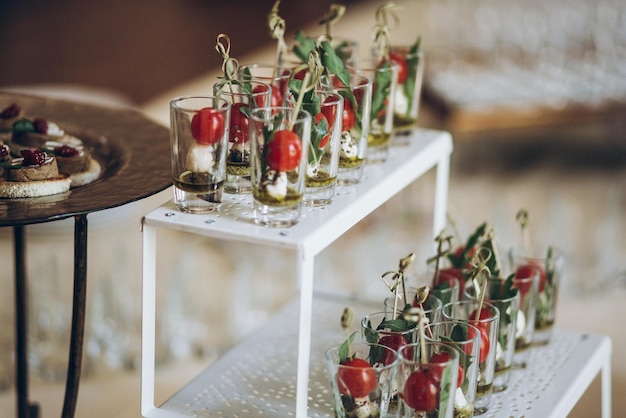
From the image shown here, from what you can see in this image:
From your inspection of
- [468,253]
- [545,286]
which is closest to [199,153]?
[468,253]

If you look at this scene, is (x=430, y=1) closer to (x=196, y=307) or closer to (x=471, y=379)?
(x=196, y=307)

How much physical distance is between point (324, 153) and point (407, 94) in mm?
394

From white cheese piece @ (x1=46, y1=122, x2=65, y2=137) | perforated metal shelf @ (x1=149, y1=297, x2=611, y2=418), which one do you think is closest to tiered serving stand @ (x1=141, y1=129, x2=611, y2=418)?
perforated metal shelf @ (x1=149, y1=297, x2=611, y2=418)

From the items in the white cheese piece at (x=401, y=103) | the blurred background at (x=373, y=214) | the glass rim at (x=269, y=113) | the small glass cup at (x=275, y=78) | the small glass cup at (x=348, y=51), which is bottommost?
the blurred background at (x=373, y=214)

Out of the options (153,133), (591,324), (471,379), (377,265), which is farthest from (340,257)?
(471,379)

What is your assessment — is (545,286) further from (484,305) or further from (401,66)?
(401,66)

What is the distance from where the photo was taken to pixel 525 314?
1.55 meters

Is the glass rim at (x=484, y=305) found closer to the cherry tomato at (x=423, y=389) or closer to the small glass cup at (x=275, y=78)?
the cherry tomato at (x=423, y=389)

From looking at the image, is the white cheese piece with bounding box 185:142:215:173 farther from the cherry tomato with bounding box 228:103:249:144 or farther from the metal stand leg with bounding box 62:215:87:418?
the metal stand leg with bounding box 62:215:87:418

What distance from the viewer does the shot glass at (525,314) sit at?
153 centimetres

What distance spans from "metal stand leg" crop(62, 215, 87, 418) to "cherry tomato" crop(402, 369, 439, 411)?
497 millimetres

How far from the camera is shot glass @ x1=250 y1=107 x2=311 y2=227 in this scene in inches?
46.0

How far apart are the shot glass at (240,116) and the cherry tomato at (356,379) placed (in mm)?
308

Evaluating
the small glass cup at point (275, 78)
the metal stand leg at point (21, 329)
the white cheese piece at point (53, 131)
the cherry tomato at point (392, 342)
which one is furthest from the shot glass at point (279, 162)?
the metal stand leg at point (21, 329)
